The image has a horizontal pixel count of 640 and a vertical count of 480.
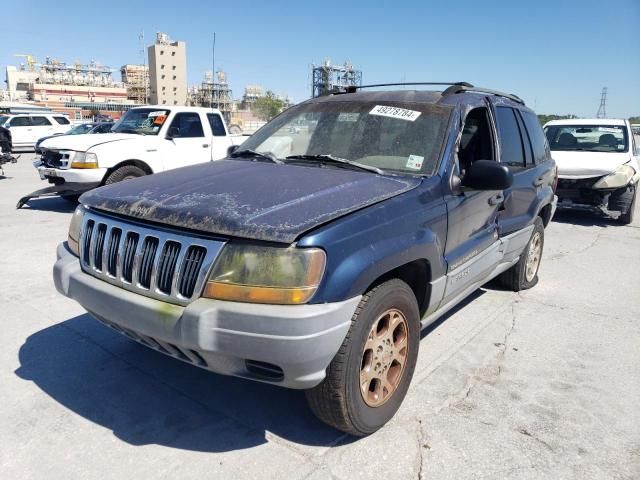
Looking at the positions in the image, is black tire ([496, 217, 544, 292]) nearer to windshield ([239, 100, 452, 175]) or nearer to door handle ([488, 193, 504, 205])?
door handle ([488, 193, 504, 205])

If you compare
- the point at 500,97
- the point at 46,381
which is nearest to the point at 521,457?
the point at 46,381

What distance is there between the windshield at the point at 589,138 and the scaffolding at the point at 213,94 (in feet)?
397

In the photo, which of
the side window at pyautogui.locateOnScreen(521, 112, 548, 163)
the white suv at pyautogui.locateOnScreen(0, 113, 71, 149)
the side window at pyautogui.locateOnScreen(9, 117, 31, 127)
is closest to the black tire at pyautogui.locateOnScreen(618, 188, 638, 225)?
the side window at pyautogui.locateOnScreen(521, 112, 548, 163)

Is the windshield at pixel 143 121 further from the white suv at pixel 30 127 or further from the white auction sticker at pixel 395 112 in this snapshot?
the white suv at pixel 30 127

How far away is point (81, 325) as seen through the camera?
153 inches

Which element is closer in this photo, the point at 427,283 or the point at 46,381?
the point at 427,283

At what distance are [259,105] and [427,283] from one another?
128388 mm

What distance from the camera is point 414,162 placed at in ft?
10.2

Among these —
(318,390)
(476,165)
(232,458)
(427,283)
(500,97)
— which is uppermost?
(500,97)

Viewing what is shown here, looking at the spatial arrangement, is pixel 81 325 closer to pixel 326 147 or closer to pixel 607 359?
pixel 326 147

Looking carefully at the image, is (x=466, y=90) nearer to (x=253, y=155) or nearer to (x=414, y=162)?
(x=414, y=162)

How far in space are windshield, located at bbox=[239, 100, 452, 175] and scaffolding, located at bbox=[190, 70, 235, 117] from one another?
126 m

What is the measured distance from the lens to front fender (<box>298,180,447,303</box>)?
7.04 ft

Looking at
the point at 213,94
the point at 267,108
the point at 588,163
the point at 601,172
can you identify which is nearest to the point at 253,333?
the point at 601,172
